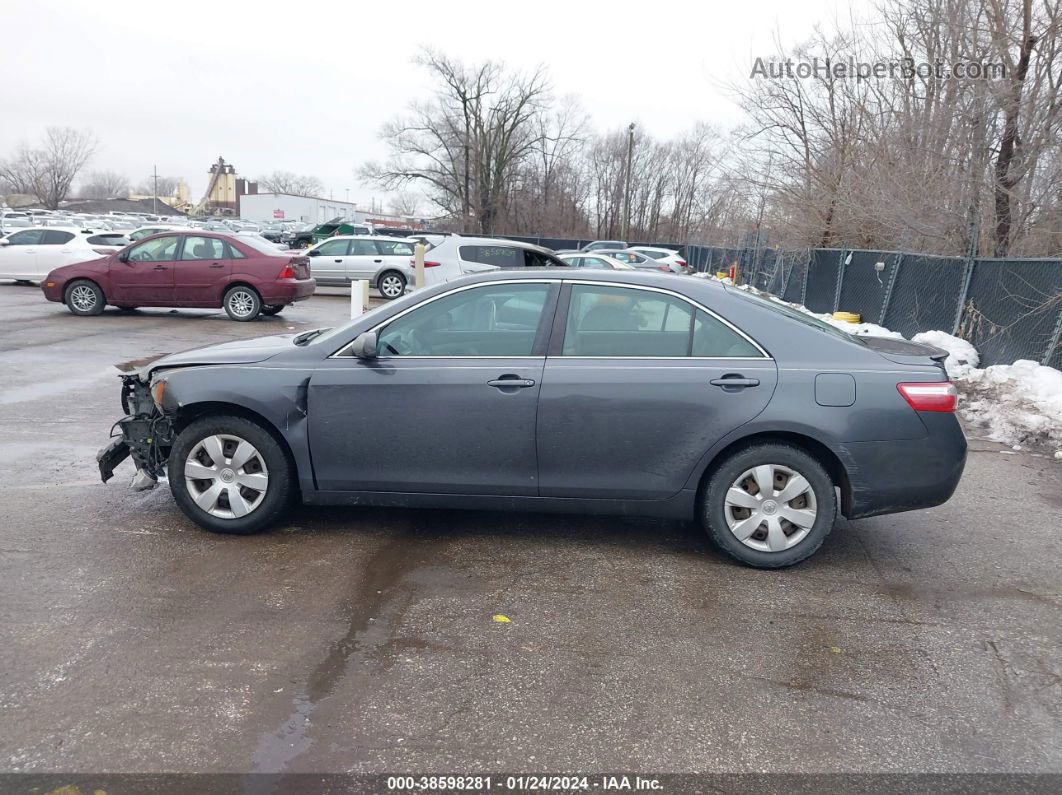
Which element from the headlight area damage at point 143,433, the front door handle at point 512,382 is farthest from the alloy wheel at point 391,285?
the front door handle at point 512,382

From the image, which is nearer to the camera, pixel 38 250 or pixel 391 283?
pixel 38 250

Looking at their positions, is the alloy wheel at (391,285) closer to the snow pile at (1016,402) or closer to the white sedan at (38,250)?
the white sedan at (38,250)

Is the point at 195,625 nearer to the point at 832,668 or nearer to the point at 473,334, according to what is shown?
the point at 473,334

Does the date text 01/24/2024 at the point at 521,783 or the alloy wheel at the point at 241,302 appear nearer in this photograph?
the date text 01/24/2024 at the point at 521,783

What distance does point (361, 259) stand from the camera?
2322 centimetres

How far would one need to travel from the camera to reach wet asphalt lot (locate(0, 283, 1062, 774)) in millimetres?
3143

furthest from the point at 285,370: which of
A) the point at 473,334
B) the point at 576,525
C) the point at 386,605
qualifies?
the point at 576,525

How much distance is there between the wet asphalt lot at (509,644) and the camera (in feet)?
10.3

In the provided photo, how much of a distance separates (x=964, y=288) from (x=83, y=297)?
15211 mm

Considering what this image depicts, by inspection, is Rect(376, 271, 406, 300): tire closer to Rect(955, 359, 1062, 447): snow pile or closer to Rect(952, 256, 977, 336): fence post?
Rect(952, 256, 977, 336): fence post

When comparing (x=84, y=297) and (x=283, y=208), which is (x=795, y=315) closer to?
(x=84, y=297)

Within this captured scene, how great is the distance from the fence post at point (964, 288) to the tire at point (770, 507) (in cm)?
918

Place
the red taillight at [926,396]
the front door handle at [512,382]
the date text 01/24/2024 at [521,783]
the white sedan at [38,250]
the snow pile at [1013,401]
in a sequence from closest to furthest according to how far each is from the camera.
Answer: the date text 01/24/2024 at [521,783] → the red taillight at [926,396] → the front door handle at [512,382] → the snow pile at [1013,401] → the white sedan at [38,250]

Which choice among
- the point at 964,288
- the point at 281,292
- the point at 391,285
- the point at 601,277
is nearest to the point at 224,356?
the point at 601,277
